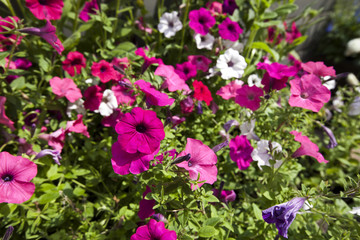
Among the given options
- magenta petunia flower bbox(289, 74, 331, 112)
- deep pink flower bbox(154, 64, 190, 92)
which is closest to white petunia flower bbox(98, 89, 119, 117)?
deep pink flower bbox(154, 64, 190, 92)

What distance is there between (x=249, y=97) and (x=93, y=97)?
0.82 m

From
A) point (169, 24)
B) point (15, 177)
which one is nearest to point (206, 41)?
point (169, 24)

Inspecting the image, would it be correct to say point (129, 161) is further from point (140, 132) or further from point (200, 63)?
point (200, 63)

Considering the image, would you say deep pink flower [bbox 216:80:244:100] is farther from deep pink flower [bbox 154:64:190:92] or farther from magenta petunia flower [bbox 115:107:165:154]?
magenta petunia flower [bbox 115:107:165:154]

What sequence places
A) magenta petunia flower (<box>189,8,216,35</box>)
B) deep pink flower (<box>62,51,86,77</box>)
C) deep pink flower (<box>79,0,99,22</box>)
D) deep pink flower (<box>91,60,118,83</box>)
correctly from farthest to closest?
deep pink flower (<box>79,0,99,22</box>)
magenta petunia flower (<box>189,8,216,35</box>)
deep pink flower (<box>62,51,86,77</box>)
deep pink flower (<box>91,60,118,83</box>)

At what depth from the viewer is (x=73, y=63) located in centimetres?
155

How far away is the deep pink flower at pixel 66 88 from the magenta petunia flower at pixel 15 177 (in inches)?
18.4

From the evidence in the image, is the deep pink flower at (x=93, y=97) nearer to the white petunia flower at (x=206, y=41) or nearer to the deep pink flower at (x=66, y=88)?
the deep pink flower at (x=66, y=88)

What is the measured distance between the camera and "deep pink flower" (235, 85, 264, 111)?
131cm

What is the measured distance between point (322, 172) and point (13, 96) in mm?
2116

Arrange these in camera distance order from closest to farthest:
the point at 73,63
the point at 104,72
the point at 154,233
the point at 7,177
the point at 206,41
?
the point at 154,233 < the point at 7,177 < the point at 104,72 < the point at 73,63 < the point at 206,41

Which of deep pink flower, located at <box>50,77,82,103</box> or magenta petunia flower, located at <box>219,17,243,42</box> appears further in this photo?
magenta petunia flower, located at <box>219,17,243,42</box>

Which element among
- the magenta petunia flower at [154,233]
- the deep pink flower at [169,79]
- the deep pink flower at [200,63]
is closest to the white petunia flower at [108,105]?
the deep pink flower at [169,79]

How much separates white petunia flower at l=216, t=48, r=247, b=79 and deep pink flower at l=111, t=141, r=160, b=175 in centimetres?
77
